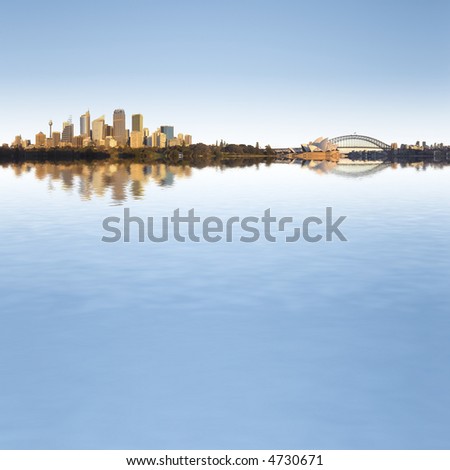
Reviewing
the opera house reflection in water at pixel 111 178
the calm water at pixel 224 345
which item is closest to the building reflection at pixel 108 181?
the opera house reflection in water at pixel 111 178

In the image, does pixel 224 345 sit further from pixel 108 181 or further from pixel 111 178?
pixel 111 178

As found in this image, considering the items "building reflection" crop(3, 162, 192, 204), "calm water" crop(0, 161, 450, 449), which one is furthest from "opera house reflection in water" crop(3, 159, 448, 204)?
"calm water" crop(0, 161, 450, 449)

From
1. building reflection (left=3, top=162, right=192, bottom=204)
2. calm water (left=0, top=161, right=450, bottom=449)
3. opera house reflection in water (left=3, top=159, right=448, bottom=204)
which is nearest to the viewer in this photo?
calm water (left=0, top=161, right=450, bottom=449)

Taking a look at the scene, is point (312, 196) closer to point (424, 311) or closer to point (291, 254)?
point (291, 254)

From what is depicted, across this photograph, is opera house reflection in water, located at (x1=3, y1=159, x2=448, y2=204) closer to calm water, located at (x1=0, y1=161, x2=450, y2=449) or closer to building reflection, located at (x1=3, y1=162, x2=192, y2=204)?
building reflection, located at (x1=3, y1=162, x2=192, y2=204)

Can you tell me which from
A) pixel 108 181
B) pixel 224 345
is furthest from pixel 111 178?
pixel 224 345

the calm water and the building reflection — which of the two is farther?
the building reflection

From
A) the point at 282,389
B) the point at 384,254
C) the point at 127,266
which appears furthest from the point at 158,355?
the point at 384,254

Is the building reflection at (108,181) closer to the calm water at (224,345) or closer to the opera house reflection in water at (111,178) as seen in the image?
the opera house reflection in water at (111,178)
